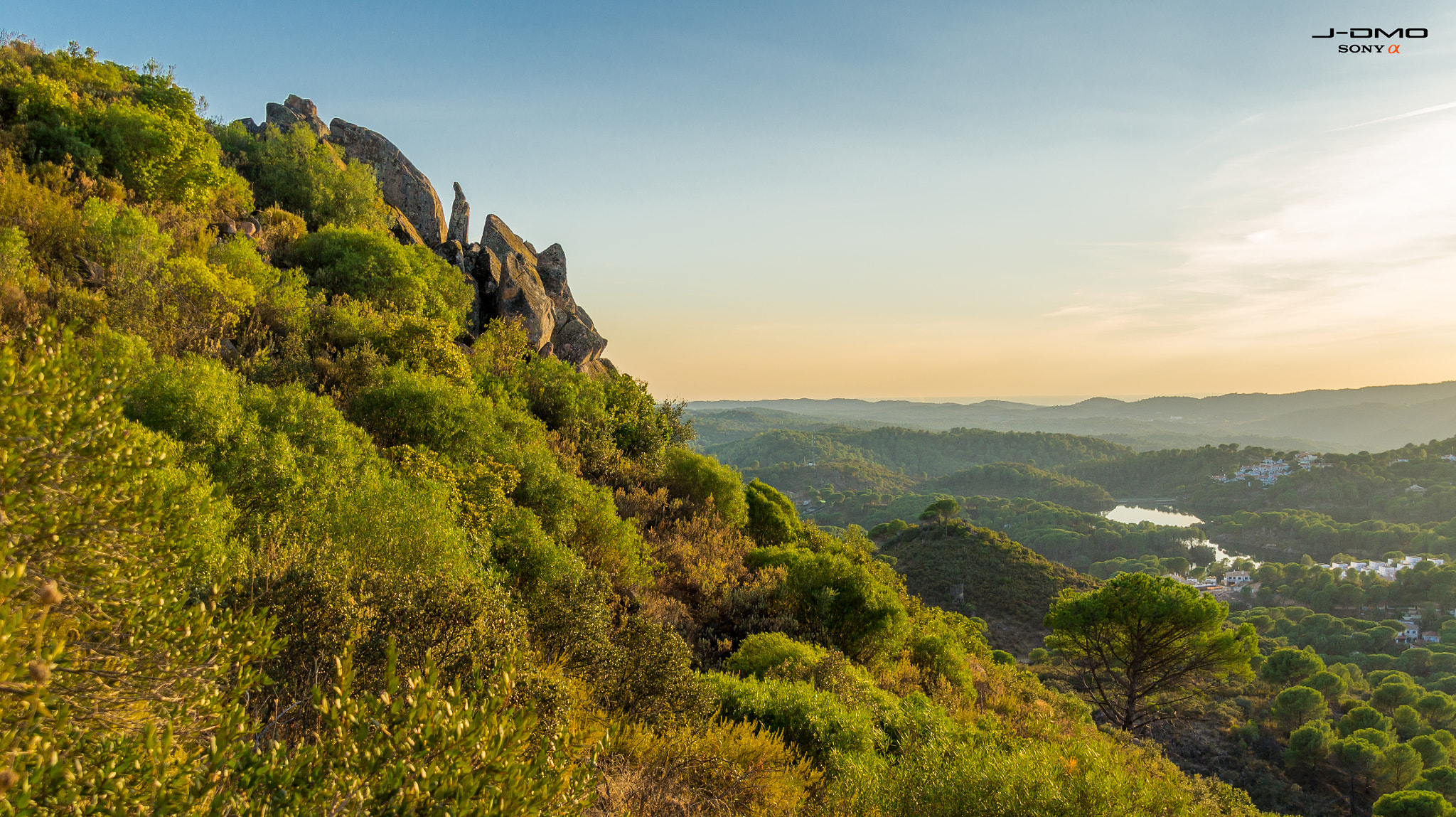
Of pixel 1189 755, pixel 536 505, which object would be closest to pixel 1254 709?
pixel 1189 755

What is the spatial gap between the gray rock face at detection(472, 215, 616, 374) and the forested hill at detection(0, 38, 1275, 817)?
439 centimetres

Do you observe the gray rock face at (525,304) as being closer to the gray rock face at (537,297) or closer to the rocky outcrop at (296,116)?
Result: the gray rock face at (537,297)

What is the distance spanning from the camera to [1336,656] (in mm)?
65438

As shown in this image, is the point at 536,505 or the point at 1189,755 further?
the point at 1189,755

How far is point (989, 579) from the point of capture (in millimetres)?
70438

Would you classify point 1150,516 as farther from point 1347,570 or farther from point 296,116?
point 296,116

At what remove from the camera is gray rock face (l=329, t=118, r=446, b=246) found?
44500mm

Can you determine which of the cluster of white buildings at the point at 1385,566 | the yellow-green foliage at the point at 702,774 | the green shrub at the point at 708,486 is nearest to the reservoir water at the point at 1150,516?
the cluster of white buildings at the point at 1385,566

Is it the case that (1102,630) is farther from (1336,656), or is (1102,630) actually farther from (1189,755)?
(1336,656)

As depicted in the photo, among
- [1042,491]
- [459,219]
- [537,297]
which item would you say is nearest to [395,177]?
[459,219]

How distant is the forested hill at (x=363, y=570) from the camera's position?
4348 millimetres

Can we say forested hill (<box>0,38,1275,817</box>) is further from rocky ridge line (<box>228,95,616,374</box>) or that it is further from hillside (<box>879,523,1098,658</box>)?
hillside (<box>879,523,1098,658</box>)

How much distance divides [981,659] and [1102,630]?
6915 millimetres

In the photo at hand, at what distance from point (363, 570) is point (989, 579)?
243 feet
